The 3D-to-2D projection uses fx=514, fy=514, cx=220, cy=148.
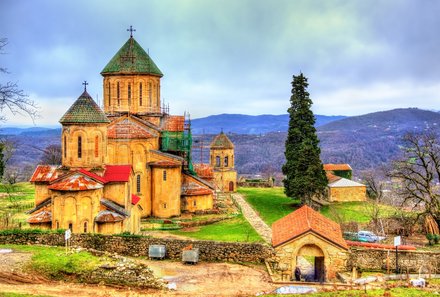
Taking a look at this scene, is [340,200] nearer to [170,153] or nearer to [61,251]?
[170,153]

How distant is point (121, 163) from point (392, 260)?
20.7 meters

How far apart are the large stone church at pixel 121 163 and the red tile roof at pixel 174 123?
0.08 m

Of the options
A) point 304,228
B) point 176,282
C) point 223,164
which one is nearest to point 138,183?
point 176,282

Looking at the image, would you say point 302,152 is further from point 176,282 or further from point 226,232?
point 176,282

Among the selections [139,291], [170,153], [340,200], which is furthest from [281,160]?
[139,291]

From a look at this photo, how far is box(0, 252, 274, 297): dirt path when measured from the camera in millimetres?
18172

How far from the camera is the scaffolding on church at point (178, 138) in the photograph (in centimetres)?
4113

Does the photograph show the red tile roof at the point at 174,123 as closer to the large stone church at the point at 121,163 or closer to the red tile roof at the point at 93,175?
the large stone church at the point at 121,163

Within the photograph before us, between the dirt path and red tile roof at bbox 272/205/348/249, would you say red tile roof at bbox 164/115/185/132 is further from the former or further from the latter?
the dirt path

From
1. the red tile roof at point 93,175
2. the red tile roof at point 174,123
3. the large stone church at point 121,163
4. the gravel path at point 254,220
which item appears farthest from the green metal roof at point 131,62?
the red tile roof at point 93,175

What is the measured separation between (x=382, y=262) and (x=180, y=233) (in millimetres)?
Answer: 15118

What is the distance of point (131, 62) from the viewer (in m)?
41.7

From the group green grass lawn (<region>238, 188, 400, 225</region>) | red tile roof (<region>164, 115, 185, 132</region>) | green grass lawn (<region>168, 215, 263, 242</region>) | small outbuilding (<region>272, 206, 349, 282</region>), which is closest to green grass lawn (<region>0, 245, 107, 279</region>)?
small outbuilding (<region>272, 206, 349, 282</region>)

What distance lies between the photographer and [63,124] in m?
30.3
